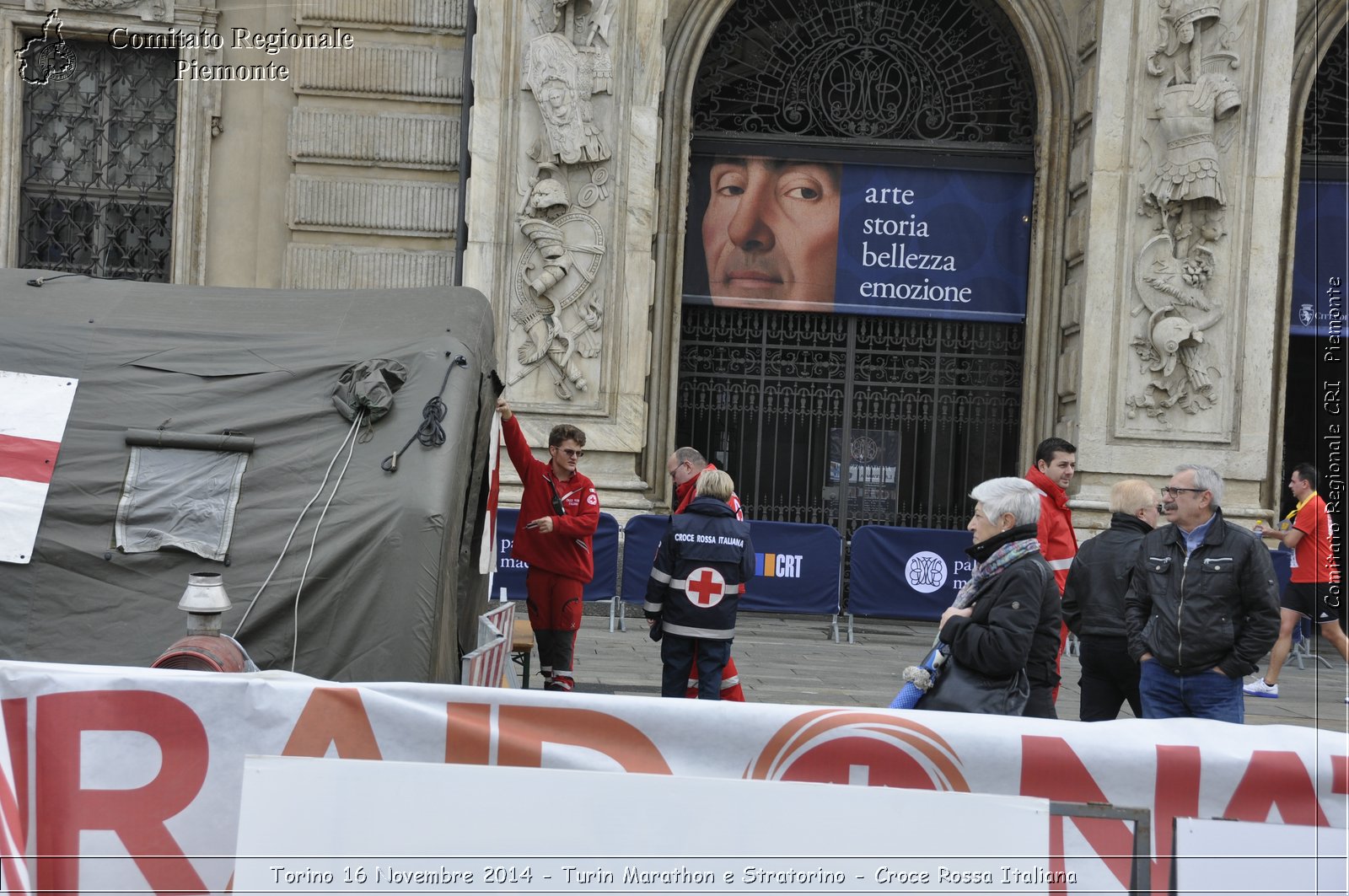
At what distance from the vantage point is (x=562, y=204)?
12.5 m

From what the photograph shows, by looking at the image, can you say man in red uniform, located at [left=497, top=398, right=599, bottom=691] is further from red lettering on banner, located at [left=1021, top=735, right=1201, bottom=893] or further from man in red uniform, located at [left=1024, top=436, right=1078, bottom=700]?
red lettering on banner, located at [left=1021, top=735, right=1201, bottom=893]

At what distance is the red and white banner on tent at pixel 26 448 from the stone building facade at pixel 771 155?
6.65 meters

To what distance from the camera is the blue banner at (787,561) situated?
12.0 metres

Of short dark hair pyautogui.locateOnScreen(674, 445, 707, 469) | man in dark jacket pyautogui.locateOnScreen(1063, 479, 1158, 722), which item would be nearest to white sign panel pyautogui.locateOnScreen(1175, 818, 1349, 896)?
man in dark jacket pyautogui.locateOnScreen(1063, 479, 1158, 722)

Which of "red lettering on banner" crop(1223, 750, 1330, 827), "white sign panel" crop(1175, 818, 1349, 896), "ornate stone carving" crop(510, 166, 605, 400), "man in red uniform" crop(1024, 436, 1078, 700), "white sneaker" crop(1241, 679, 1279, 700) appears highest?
"ornate stone carving" crop(510, 166, 605, 400)

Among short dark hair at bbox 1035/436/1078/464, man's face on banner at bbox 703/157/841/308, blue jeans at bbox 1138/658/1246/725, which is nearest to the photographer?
blue jeans at bbox 1138/658/1246/725

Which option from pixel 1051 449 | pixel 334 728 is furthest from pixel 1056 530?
pixel 334 728

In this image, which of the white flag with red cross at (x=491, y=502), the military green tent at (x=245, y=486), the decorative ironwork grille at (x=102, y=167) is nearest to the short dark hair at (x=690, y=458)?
the white flag with red cross at (x=491, y=502)

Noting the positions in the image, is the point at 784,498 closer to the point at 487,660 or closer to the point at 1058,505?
the point at 1058,505

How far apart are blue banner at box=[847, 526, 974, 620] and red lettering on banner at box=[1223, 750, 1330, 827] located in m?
8.77

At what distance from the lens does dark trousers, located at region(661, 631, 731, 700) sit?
7453 millimetres

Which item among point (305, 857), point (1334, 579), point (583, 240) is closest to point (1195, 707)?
point (305, 857)

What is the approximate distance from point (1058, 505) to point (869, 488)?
6.52 m

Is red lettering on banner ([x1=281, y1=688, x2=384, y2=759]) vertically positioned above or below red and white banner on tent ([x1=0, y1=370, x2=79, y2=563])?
below
